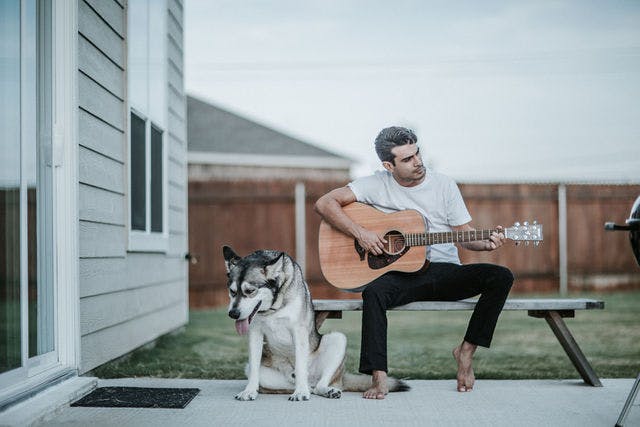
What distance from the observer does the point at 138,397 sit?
3.74 metres

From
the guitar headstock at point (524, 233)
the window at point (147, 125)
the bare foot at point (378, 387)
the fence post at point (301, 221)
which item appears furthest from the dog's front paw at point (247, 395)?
the fence post at point (301, 221)

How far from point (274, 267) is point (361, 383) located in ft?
2.84

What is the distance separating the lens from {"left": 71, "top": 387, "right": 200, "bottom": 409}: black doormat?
3.56 metres

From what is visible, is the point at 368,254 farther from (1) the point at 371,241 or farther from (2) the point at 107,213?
(2) the point at 107,213

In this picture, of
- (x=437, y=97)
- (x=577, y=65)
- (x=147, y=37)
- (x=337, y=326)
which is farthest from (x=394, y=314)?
(x=577, y=65)

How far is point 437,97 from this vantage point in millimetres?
17484

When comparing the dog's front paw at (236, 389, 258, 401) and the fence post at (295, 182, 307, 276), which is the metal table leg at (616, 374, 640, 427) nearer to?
the dog's front paw at (236, 389, 258, 401)

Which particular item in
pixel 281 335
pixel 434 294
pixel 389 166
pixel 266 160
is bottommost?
pixel 281 335

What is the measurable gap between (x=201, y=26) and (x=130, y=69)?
9378 mm

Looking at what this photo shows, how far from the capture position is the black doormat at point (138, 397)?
3.56 metres

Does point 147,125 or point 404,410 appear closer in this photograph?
point 404,410

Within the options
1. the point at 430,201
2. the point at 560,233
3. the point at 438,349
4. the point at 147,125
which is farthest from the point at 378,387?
the point at 560,233

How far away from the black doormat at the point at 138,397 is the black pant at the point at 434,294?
0.95 metres

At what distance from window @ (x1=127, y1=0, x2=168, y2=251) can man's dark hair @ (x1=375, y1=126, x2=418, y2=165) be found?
1.96 meters
